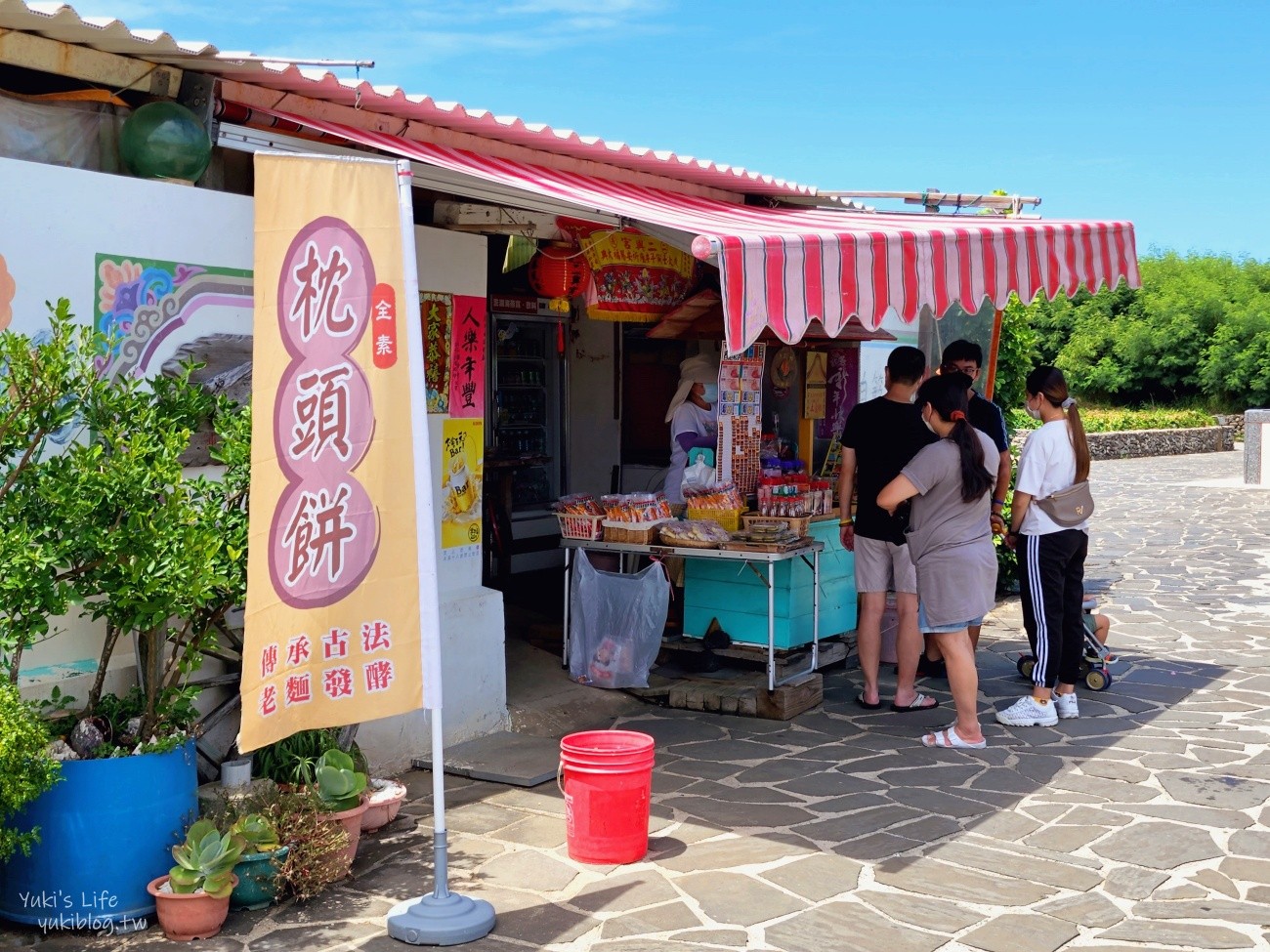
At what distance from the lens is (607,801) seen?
17.4ft

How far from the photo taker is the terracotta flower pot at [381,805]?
565cm

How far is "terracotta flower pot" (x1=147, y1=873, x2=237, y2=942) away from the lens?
4.51m

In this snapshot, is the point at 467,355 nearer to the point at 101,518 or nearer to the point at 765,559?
the point at 765,559

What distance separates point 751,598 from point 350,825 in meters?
3.86

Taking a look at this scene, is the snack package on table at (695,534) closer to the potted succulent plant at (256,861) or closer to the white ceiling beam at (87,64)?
the potted succulent plant at (256,861)

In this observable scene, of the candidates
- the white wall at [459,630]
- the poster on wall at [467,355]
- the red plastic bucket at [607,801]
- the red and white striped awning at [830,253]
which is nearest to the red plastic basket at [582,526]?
the white wall at [459,630]

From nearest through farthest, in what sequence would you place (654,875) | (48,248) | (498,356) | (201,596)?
(201,596)
(48,248)
(654,875)
(498,356)

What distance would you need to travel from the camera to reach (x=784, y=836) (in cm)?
571

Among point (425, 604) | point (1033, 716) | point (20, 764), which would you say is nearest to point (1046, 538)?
point (1033, 716)

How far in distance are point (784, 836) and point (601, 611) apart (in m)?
2.85

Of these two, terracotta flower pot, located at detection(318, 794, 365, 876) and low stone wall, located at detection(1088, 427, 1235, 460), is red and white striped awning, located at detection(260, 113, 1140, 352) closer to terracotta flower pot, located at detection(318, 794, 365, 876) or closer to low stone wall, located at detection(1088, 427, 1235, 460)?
terracotta flower pot, located at detection(318, 794, 365, 876)

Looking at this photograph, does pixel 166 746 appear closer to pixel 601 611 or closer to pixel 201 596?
pixel 201 596

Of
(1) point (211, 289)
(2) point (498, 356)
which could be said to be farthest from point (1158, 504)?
(1) point (211, 289)

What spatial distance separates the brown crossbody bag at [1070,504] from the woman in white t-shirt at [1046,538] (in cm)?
3
